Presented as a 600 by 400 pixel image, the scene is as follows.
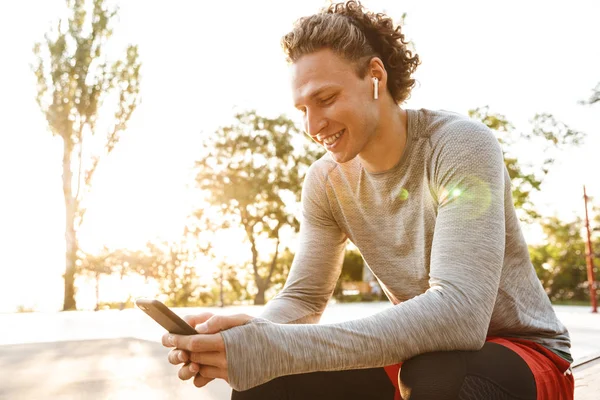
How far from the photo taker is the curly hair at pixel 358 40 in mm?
1381

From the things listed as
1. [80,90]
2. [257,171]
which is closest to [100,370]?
[80,90]

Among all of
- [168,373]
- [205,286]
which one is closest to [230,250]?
[205,286]

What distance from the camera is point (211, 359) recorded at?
100 centimetres

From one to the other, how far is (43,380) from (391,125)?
2793 mm

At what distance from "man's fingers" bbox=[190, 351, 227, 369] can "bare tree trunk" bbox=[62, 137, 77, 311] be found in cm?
1565

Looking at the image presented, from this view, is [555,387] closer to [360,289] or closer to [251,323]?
[251,323]

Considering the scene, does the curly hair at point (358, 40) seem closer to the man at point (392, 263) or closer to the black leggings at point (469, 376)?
the man at point (392, 263)

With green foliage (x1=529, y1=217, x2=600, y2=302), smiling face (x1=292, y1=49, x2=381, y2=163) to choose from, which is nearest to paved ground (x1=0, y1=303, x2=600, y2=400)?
smiling face (x1=292, y1=49, x2=381, y2=163)

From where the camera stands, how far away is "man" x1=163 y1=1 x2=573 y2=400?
104cm

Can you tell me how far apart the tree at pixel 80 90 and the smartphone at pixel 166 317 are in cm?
1546

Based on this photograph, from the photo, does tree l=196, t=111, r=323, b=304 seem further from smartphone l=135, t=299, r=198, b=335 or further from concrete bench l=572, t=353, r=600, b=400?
smartphone l=135, t=299, r=198, b=335

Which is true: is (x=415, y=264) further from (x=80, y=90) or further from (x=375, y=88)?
(x=80, y=90)

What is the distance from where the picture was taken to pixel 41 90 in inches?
599

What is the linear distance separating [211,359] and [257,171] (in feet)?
65.5
